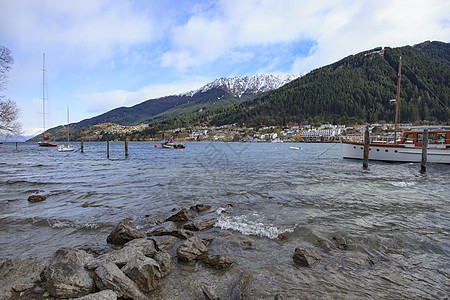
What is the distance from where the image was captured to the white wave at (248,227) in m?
6.83

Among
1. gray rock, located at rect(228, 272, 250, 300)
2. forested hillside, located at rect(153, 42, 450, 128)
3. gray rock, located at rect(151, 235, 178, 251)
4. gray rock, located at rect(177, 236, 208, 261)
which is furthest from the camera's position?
forested hillside, located at rect(153, 42, 450, 128)

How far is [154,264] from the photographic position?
14.0ft

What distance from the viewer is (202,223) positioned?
749 centimetres

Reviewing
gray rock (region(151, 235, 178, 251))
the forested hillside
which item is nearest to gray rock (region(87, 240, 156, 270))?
gray rock (region(151, 235, 178, 251))

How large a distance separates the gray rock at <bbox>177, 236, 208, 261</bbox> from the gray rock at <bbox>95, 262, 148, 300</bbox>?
1.39m

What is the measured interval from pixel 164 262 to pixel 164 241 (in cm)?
120

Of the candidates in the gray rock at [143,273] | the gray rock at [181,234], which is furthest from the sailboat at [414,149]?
the gray rock at [143,273]

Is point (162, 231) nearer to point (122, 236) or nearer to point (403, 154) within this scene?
point (122, 236)

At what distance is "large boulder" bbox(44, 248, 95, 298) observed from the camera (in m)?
3.61

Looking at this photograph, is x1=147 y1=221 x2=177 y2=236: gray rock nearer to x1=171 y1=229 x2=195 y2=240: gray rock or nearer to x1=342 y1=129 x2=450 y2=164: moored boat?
x1=171 y1=229 x2=195 y2=240: gray rock

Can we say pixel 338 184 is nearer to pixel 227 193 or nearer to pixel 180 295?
pixel 227 193

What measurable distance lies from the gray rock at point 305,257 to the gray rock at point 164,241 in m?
3.00

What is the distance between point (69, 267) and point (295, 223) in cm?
628

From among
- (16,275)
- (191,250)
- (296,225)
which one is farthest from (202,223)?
(16,275)
